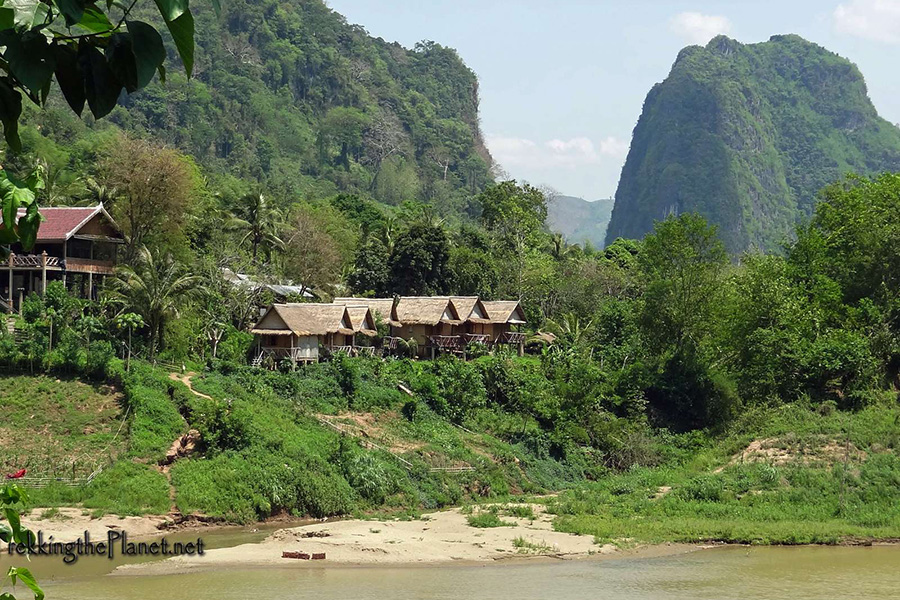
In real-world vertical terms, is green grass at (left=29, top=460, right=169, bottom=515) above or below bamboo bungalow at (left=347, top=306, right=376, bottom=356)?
below

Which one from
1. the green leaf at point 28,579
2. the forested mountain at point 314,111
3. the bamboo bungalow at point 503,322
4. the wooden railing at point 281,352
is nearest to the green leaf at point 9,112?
the green leaf at point 28,579

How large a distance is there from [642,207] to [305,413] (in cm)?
14926

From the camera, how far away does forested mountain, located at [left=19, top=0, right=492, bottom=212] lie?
91375 millimetres

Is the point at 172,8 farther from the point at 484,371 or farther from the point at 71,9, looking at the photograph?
the point at 484,371

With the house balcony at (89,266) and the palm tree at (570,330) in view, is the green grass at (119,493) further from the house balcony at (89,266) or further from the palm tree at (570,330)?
the palm tree at (570,330)

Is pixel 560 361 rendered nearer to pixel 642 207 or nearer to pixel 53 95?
pixel 53 95

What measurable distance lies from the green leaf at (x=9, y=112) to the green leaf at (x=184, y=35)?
381 mm

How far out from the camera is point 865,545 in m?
Answer: 25.0

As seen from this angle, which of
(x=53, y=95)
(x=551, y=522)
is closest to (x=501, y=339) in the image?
(x=551, y=522)

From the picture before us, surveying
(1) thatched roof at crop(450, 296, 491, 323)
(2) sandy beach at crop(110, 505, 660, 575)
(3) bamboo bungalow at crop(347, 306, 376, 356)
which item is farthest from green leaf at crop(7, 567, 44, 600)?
(1) thatched roof at crop(450, 296, 491, 323)

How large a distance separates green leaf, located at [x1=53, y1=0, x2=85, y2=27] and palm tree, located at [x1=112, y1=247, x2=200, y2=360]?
94.3 feet

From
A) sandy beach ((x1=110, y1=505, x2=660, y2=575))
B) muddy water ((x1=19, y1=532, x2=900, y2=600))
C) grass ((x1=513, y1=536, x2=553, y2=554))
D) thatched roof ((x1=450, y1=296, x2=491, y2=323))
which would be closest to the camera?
muddy water ((x1=19, y1=532, x2=900, y2=600))

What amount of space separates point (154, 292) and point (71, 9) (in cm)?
2894

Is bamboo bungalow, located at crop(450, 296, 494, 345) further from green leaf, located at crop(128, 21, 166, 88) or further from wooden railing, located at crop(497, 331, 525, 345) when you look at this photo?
green leaf, located at crop(128, 21, 166, 88)
